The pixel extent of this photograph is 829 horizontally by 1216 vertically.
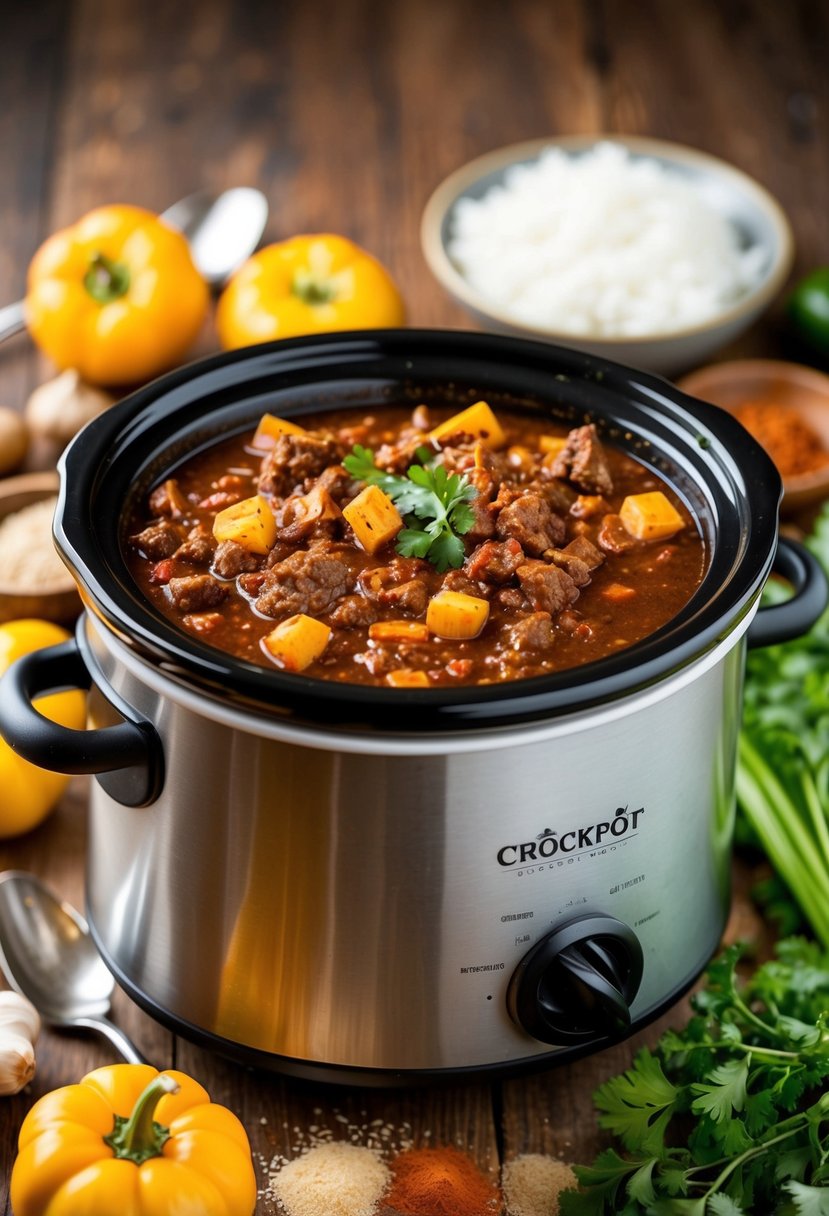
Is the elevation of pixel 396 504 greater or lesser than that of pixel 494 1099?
greater

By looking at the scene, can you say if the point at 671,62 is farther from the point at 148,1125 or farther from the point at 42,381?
the point at 148,1125

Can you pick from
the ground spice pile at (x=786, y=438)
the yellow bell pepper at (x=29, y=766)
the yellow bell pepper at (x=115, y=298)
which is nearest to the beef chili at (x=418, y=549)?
the yellow bell pepper at (x=29, y=766)

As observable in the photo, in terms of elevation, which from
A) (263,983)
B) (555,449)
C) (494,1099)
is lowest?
(494,1099)

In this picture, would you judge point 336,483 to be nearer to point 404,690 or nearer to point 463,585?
point 463,585

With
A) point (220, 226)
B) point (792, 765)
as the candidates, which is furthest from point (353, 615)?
point (220, 226)

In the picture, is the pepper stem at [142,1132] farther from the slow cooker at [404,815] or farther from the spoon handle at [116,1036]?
the spoon handle at [116,1036]

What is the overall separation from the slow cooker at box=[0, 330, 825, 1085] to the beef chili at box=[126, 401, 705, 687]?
0.33 feet

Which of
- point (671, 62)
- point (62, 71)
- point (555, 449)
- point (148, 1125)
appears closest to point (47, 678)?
point (148, 1125)

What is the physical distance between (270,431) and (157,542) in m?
0.38

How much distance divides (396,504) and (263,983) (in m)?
0.79

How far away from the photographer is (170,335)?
13.0 ft

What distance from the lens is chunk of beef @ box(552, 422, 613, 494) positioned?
8.38ft

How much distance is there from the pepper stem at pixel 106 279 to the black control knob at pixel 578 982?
95.2 inches

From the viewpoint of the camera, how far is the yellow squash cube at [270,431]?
8.80 feet
